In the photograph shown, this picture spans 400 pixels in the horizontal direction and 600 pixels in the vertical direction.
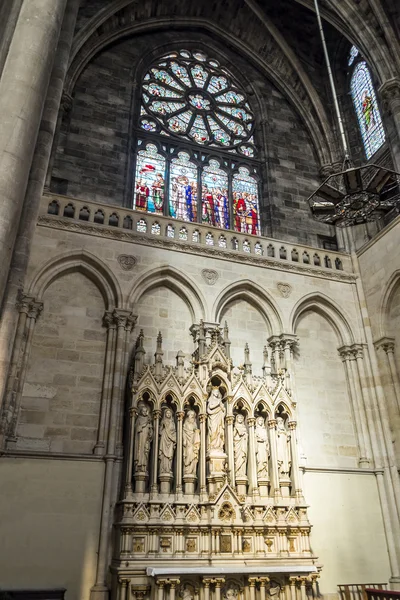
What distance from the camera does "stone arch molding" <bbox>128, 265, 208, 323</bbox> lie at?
1056 centimetres

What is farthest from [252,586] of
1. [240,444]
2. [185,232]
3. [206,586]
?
[185,232]

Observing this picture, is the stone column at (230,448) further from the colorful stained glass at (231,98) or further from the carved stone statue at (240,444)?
the colorful stained glass at (231,98)

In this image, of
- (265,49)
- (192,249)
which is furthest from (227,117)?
(192,249)

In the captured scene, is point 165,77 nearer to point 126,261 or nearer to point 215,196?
point 215,196

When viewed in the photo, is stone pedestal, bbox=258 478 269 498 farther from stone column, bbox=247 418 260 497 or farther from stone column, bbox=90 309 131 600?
stone column, bbox=90 309 131 600

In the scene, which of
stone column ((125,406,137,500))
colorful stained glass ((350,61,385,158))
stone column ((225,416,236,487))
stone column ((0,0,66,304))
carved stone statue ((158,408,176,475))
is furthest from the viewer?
colorful stained glass ((350,61,385,158))

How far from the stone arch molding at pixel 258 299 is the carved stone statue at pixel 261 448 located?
7.30ft

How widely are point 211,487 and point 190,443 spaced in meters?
0.79

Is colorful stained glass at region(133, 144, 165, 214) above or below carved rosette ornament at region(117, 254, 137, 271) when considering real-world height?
above

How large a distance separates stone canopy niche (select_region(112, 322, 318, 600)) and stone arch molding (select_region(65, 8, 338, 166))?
8.39 metres

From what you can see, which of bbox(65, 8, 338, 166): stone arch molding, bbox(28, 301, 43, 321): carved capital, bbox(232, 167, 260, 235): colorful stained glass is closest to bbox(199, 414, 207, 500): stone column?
bbox(28, 301, 43, 321): carved capital

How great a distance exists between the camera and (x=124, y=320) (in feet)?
32.1

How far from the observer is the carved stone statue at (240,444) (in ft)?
30.0

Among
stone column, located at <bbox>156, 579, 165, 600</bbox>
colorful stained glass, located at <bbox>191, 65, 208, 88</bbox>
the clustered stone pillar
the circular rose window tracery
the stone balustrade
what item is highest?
colorful stained glass, located at <bbox>191, 65, 208, 88</bbox>
